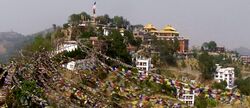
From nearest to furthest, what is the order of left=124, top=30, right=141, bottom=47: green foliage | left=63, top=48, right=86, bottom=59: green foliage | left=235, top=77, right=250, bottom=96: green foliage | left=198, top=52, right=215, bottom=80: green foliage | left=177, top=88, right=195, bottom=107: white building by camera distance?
1. left=177, top=88, right=195, bottom=107: white building
2. left=63, top=48, right=86, bottom=59: green foliage
3. left=235, top=77, right=250, bottom=96: green foliage
4. left=124, top=30, right=141, bottom=47: green foliage
5. left=198, top=52, right=215, bottom=80: green foliage

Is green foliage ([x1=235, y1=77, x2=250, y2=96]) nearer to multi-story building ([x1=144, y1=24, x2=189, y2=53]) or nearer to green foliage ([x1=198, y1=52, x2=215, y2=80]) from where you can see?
green foliage ([x1=198, y1=52, x2=215, y2=80])

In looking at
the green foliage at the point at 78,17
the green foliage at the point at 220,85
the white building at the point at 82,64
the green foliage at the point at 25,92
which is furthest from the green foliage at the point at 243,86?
the green foliage at the point at 25,92

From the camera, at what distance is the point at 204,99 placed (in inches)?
1109

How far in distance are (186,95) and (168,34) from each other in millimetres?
24470

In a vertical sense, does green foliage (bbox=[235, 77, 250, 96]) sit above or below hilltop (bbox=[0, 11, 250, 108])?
below

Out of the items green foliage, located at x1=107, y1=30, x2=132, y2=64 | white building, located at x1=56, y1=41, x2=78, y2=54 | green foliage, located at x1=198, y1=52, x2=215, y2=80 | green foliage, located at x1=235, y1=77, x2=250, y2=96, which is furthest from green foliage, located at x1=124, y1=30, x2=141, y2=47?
green foliage, located at x1=235, y1=77, x2=250, y2=96

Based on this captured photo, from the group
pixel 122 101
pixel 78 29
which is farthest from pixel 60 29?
pixel 122 101

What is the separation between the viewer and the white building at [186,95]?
2508 centimetres

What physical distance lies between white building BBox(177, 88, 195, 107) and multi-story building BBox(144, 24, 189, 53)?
21502 mm

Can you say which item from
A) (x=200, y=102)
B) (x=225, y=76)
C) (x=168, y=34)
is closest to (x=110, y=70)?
(x=200, y=102)

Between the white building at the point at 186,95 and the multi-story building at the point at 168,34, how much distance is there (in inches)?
847

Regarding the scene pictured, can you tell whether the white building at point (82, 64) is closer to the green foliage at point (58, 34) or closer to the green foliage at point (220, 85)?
the green foliage at point (58, 34)

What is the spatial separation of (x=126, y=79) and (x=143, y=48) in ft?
61.8

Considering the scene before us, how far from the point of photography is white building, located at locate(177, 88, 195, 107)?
25078 mm
